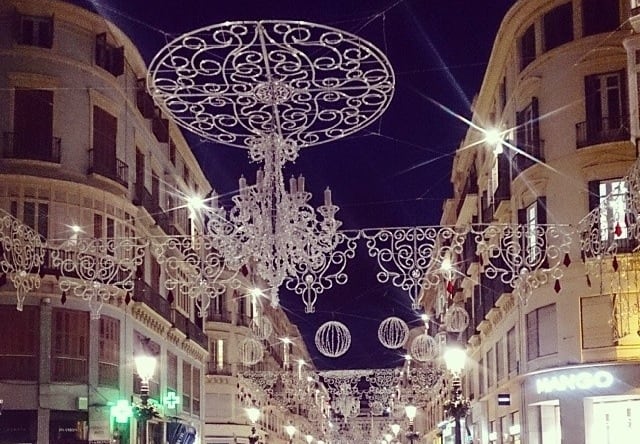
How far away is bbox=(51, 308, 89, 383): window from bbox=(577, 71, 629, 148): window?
46.0 feet

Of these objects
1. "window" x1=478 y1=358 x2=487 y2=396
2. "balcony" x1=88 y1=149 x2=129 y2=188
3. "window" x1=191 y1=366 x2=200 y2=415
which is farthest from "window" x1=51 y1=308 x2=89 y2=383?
"window" x1=191 y1=366 x2=200 y2=415

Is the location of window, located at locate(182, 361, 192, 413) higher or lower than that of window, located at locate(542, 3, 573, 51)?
lower

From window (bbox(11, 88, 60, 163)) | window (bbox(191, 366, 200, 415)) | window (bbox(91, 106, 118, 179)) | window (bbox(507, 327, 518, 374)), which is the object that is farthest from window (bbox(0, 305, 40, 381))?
window (bbox(191, 366, 200, 415))

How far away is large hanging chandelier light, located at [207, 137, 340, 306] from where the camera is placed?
605 inches

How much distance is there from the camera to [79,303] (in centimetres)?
2856

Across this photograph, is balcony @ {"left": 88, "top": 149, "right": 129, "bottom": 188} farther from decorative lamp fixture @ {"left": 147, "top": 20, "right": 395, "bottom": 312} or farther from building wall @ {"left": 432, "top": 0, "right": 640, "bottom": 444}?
decorative lamp fixture @ {"left": 147, "top": 20, "right": 395, "bottom": 312}

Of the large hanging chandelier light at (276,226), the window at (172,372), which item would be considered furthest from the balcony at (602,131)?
the window at (172,372)

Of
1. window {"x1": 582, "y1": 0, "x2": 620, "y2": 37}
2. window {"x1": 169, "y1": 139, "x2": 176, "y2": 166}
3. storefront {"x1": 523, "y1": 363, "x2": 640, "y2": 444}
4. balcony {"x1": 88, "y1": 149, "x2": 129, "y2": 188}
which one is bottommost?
storefront {"x1": 523, "y1": 363, "x2": 640, "y2": 444}

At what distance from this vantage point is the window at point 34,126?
92.4 feet

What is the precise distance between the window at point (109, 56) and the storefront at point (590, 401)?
1478cm

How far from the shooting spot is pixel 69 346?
91.9 feet

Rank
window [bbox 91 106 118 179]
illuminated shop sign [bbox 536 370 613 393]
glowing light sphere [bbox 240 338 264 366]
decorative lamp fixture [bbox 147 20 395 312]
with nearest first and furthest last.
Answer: decorative lamp fixture [bbox 147 20 395 312] < illuminated shop sign [bbox 536 370 613 393] < window [bbox 91 106 118 179] < glowing light sphere [bbox 240 338 264 366]

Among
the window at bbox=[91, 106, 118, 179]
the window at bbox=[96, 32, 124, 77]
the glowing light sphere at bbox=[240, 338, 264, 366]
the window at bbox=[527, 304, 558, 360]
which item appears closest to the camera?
the window at bbox=[527, 304, 558, 360]

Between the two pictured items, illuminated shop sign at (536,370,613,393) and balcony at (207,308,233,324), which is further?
balcony at (207,308,233,324)
